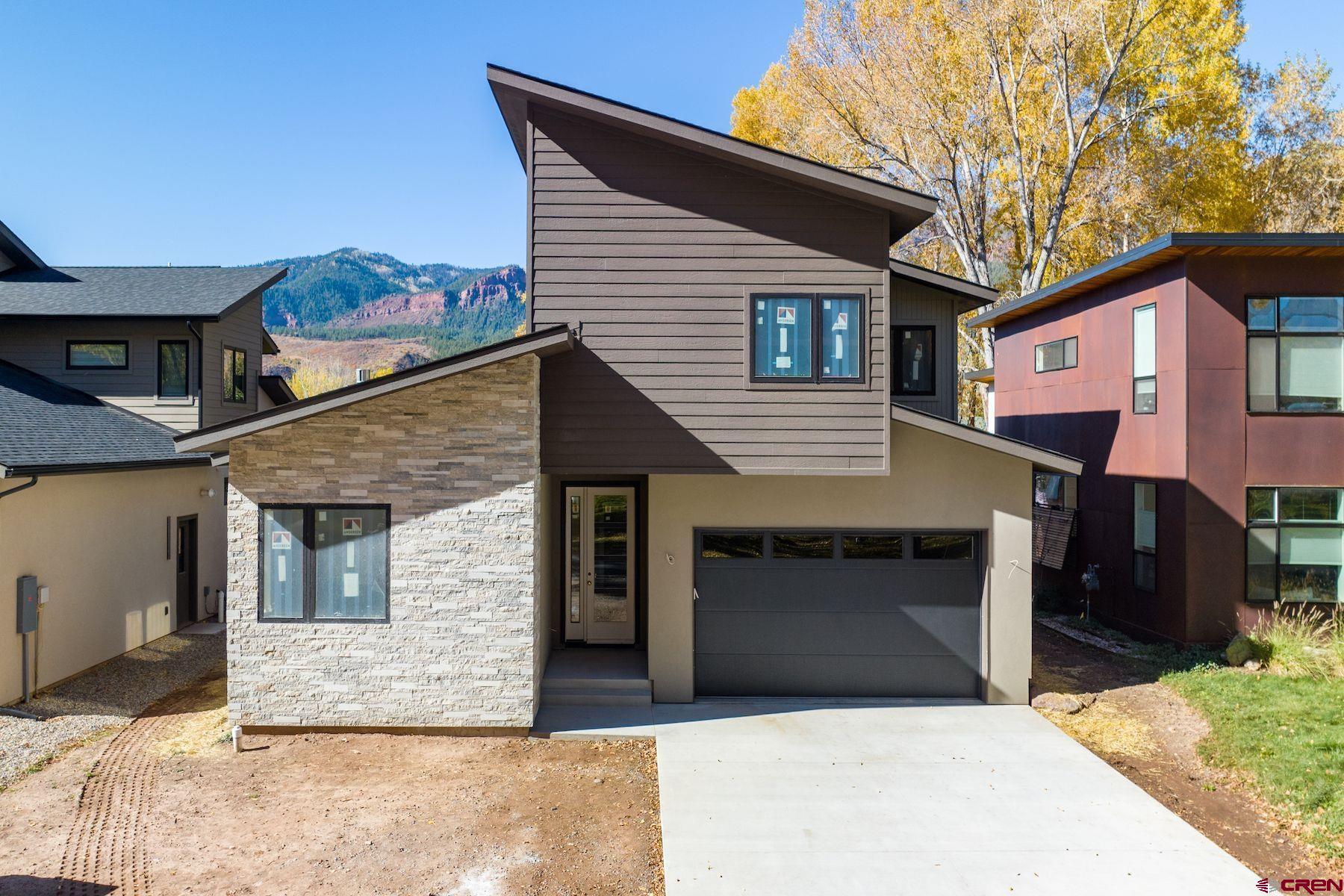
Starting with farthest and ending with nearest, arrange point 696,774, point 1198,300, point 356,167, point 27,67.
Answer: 1. point 356,167
2. point 27,67
3. point 1198,300
4. point 696,774

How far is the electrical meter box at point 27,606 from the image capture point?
8.59m

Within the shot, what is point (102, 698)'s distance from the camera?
8859mm

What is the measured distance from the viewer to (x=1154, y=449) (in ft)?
36.1

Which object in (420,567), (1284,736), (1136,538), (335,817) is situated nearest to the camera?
(335,817)

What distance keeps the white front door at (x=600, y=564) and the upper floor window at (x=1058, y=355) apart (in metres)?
8.39

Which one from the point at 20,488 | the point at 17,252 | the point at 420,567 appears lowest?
the point at 420,567

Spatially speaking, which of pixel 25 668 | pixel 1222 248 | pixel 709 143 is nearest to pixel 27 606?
pixel 25 668

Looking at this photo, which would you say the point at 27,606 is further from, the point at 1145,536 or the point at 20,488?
the point at 1145,536

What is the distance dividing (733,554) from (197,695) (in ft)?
21.8

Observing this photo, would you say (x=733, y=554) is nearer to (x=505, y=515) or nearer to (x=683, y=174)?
(x=505, y=515)

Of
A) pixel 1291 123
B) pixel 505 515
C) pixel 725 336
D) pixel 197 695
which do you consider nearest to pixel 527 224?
pixel 725 336

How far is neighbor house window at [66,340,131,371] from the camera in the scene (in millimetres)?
13250

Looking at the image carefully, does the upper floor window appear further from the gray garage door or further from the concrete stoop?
the concrete stoop

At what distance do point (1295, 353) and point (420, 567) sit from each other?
459 inches
